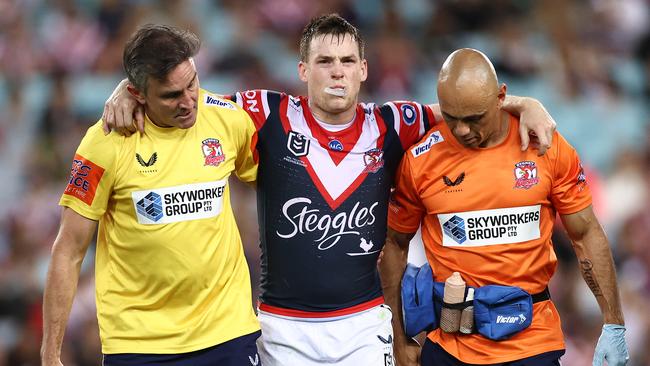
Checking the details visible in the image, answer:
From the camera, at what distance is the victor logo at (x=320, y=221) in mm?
5770

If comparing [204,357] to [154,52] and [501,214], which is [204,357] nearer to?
[154,52]

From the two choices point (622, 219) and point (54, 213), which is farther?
point (54, 213)

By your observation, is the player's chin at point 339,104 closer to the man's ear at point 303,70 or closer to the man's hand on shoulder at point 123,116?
the man's ear at point 303,70

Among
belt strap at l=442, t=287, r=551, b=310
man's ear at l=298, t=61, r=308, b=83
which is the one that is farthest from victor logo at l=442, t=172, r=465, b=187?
man's ear at l=298, t=61, r=308, b=83

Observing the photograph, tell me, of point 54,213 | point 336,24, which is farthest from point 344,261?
point 54,213

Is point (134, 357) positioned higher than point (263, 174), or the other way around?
point (263, 174)

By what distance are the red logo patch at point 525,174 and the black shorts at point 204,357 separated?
1596mm

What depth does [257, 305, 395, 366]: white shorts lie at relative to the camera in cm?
580

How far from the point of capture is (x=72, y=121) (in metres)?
11.2

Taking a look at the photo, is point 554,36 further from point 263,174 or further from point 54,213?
point 263,174

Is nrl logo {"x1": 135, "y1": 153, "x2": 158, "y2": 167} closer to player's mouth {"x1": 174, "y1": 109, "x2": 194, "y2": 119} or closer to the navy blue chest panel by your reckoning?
player's mouth {"x1": 174, "y1": 109, "x2": 194, "y2": 119}

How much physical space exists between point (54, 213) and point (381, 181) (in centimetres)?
574

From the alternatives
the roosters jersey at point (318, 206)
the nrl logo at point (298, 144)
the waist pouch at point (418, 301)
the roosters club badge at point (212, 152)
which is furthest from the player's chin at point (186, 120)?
the waist pouch at point (418, 301)

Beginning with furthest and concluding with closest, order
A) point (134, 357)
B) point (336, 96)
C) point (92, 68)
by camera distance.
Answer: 1. point (92, 68)
2. point (336, 96)
3. point (134, 357)
